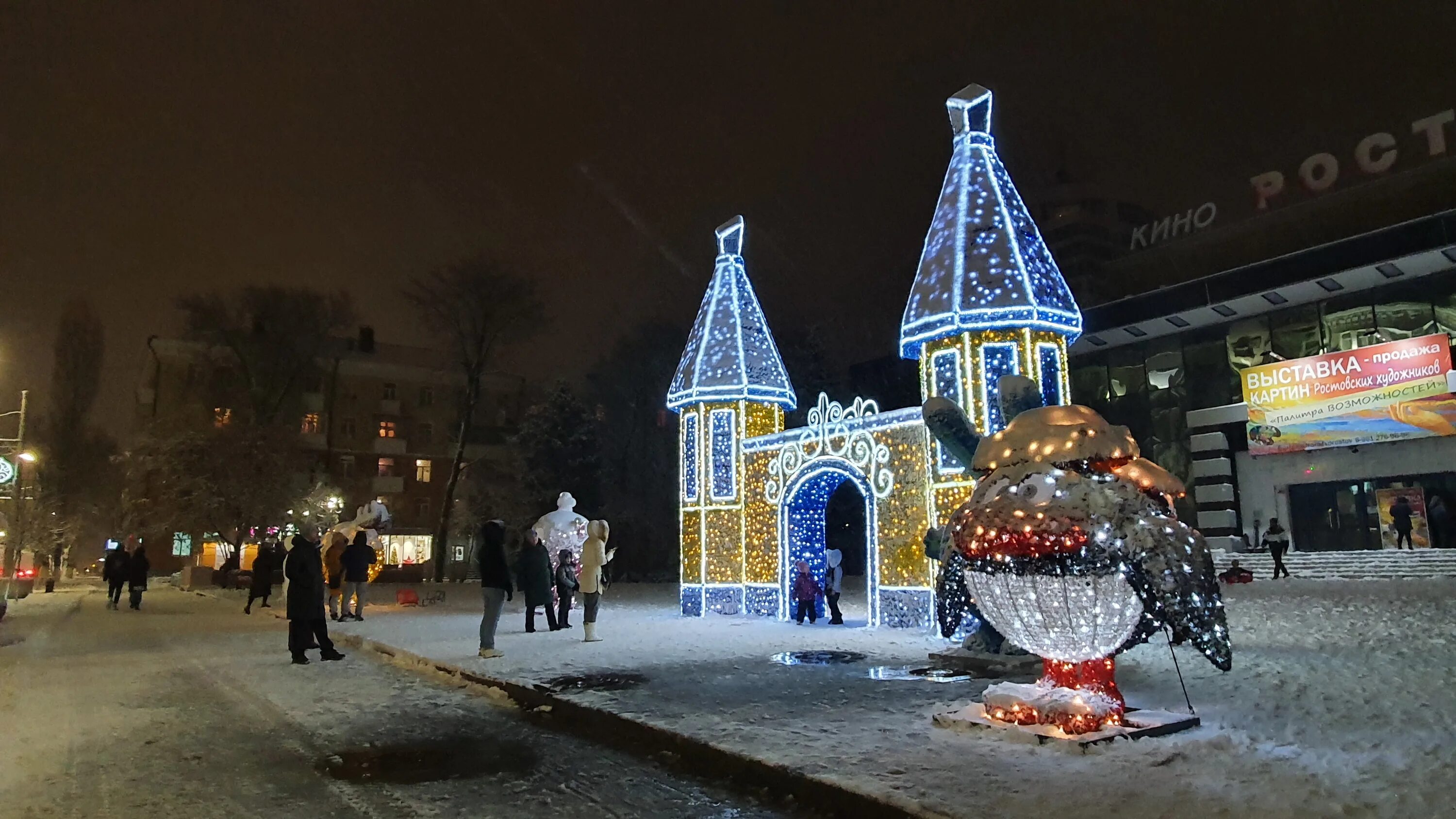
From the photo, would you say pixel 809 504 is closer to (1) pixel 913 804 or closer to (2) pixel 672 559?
(1) pixel 913 804

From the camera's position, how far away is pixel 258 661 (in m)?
11.6

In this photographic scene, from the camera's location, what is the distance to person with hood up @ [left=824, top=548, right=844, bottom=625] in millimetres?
15266

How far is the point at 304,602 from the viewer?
11.5m

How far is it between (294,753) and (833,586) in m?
10.8

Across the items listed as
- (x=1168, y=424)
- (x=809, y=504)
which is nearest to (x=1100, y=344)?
(x=1168, y=424)

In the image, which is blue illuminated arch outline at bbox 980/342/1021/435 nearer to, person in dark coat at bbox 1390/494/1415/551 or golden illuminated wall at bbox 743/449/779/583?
golden illuminated wall at bbox 743/449/779/583

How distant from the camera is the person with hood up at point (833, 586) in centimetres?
1527

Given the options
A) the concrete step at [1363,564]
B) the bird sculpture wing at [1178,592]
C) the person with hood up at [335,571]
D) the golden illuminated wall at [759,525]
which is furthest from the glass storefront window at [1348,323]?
the person with hood up at [335,571]

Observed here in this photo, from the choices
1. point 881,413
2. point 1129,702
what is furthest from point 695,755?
point 881,413

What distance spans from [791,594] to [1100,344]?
2311 centimetres

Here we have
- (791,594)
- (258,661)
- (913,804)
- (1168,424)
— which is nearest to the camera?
(913,804)

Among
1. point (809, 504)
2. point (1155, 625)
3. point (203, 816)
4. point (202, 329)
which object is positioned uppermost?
point (202, 329)

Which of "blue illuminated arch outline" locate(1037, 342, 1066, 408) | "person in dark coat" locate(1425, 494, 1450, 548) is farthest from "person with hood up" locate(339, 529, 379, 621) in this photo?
"person in dark coat" locate(1425, 494, 1450, 548)

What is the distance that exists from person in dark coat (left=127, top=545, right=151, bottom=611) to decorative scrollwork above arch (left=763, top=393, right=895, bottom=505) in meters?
15.8
